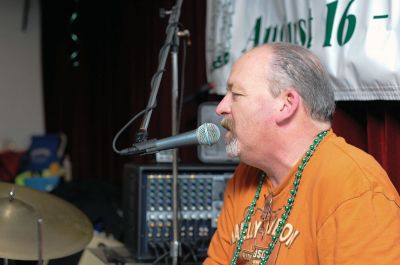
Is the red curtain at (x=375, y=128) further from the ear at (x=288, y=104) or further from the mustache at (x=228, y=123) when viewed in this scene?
the mustache at (x=228, y=123)

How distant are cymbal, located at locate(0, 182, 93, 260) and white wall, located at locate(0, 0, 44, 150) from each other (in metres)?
4.06

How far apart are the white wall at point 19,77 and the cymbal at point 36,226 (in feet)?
13.3

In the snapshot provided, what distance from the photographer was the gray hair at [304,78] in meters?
1.41

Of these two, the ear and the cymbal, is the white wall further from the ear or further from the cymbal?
the ear

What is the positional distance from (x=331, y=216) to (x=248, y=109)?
1.17 feet

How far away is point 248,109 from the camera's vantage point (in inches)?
57.3

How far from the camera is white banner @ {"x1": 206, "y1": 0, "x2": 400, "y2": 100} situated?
143 centimetres

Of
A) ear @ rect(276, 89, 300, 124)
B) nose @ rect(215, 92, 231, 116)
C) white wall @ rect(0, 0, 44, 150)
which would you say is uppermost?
ear @ rect(276, 89, 300, 124)

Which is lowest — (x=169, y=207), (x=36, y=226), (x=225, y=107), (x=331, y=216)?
(x=169, y=207)

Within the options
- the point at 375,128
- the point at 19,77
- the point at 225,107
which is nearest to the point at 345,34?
the point at 375,128

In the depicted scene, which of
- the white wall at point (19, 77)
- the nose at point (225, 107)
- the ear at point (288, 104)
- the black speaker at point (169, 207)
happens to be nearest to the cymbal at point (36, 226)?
the black speaker at point (169, 207)

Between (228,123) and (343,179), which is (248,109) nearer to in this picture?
(228,123)

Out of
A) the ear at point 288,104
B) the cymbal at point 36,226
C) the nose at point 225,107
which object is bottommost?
the cymbal at point 36,226

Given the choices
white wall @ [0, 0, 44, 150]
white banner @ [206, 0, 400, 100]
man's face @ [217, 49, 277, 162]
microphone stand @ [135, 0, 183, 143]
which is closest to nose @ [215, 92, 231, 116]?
man's face @ [217, 49, 277, 162]
